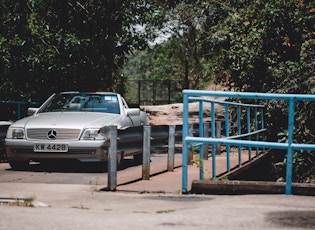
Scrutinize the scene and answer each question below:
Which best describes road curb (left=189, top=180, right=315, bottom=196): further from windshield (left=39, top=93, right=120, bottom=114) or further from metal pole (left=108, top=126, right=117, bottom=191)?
windshield (left=39, top=93, right=120, bottom=114)

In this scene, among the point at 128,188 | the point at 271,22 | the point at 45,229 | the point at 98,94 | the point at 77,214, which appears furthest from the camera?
the point at 271,22

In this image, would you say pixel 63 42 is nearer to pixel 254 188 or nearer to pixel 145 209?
pixel 254 188

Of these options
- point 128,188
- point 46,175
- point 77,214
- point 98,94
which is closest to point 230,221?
point 77,214

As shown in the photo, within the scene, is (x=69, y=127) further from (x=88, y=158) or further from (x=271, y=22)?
(x=271, y=22)

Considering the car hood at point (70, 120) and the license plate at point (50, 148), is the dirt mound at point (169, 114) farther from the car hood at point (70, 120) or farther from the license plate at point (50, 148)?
the license plate at point (50, 148)

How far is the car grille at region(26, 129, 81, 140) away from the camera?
1323cm

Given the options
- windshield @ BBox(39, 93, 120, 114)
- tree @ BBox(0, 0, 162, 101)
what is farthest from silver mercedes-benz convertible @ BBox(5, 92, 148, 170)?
tree @ BBox(0, 0, 162, 101)

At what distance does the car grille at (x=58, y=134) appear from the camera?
43.4ft

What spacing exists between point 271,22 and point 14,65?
6293mm

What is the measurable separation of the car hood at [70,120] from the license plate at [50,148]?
359 millimetres

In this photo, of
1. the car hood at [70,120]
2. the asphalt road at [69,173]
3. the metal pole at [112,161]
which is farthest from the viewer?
the car hood at [70,120]

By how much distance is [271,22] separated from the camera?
1920 cm

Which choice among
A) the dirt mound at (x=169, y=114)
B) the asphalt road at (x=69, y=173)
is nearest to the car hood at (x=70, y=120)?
the asphalt road at (x=69, y=173)

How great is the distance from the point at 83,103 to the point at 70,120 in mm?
1391
